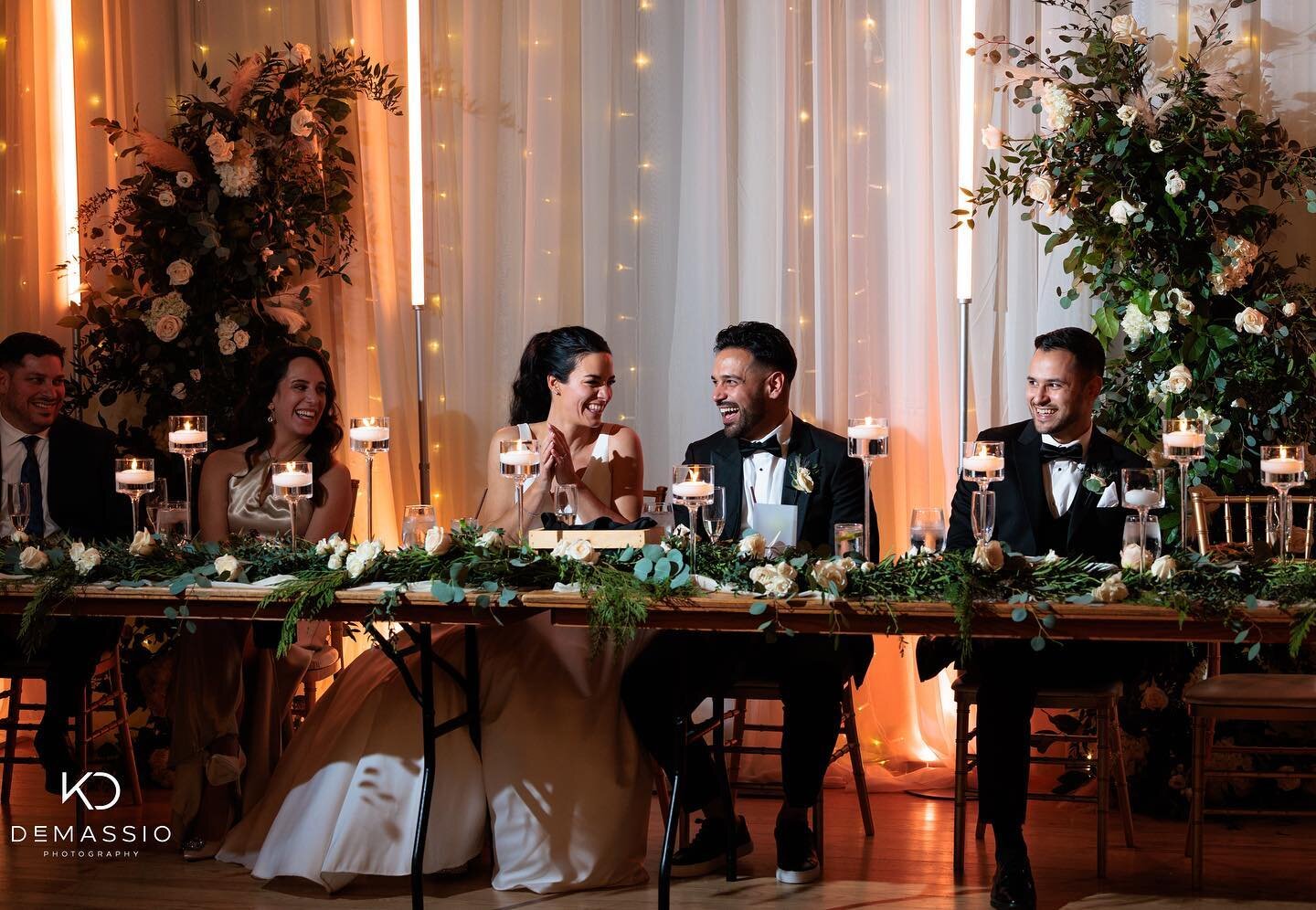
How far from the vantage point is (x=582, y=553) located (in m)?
3.07

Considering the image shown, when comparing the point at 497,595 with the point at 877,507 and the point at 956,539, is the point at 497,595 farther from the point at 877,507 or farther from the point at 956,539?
the point at 877,507

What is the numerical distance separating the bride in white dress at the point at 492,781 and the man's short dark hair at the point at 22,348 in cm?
160

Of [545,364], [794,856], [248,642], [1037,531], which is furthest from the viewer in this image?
[545,364]

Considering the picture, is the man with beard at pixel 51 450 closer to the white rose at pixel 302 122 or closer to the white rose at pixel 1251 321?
the white rose at pixel 302 122

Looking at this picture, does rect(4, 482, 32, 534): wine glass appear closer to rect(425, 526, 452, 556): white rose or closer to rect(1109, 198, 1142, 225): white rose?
rect(425, 526, 452, 556): white rose

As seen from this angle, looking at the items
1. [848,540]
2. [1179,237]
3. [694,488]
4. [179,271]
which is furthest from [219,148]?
[1179,237]

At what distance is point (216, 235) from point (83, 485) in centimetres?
97

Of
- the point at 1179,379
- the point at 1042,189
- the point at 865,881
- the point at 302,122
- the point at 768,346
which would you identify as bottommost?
the point at 865,881

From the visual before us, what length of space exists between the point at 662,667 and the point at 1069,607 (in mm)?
→ 1066

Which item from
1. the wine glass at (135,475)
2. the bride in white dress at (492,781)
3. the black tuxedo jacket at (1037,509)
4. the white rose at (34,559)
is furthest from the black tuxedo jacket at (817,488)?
the white rose at (34,559)

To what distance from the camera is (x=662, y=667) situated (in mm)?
3455

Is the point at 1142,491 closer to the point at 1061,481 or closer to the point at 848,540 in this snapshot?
the point at 848,540

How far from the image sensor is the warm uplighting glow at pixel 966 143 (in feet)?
14.9

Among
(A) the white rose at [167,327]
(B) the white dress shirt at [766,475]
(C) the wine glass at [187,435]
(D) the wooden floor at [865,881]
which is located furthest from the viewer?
(A) the white rose at [167,327]
